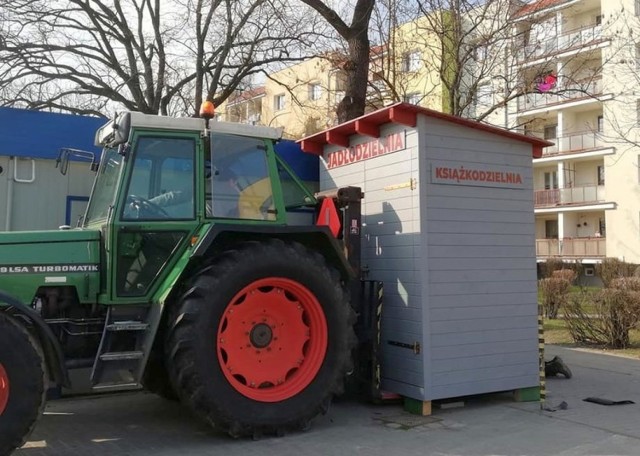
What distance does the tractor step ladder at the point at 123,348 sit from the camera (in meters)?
5.21

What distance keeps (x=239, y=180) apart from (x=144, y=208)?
91 cm

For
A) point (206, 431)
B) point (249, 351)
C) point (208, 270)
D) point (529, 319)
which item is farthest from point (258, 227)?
point (529, 319)

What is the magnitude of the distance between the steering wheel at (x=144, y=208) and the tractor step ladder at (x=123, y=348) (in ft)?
2.57

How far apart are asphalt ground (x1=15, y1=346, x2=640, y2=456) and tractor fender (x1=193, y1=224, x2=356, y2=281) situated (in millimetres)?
1511

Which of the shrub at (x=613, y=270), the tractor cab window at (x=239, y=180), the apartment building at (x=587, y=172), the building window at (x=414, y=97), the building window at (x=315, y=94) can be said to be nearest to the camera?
the tractor cab window at (x=239, y=180)

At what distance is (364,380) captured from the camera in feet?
22.8

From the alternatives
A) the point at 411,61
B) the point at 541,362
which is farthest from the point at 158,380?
the point at 411,61

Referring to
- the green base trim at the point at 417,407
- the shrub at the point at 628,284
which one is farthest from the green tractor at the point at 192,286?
the shrub at the point at 628,284

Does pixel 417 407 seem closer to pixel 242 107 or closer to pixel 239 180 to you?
pixel 239 180

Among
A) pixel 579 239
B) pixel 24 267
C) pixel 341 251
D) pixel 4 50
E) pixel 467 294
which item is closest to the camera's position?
pixel 24 267

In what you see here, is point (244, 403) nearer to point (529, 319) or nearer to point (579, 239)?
point (529, 319)

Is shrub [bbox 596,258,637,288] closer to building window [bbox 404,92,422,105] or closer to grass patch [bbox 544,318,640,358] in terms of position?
grass patch [bbox 544,318,640,358]

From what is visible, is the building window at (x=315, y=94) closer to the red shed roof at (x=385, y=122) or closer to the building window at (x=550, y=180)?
the red shed roof at (x=385, y=122)

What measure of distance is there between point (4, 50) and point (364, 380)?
14.6m
